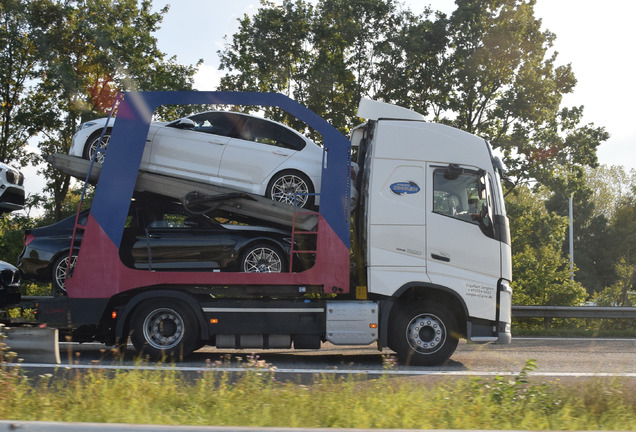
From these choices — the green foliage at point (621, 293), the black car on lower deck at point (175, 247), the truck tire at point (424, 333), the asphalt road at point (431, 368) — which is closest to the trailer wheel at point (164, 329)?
the asphalt road at point (431, 368)

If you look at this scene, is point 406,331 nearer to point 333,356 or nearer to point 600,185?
point 333,356

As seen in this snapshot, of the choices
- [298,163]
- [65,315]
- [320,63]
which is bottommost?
[65,315]

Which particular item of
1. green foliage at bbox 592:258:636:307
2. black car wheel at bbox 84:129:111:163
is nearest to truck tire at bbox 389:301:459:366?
black car wheel at bbox 84:129:111:163

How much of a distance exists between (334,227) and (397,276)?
3.53ft

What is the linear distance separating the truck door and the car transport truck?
0.01 m

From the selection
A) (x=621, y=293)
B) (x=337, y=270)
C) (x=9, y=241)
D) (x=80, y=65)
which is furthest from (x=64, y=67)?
(x=621, y=293)

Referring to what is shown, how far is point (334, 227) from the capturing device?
331 inches

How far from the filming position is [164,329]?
8500 mm

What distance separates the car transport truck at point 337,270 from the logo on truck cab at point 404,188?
0.04 ft

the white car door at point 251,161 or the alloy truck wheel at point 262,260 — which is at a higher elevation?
the white car door at point 251,161

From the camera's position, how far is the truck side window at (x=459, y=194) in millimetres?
8664

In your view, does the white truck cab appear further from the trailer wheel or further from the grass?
the grass

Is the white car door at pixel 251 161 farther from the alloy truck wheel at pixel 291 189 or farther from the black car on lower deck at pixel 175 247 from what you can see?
the black car on lower deck at pixel 175 247

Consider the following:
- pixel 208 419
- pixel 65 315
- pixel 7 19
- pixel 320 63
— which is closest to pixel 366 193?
pixel 65 315
